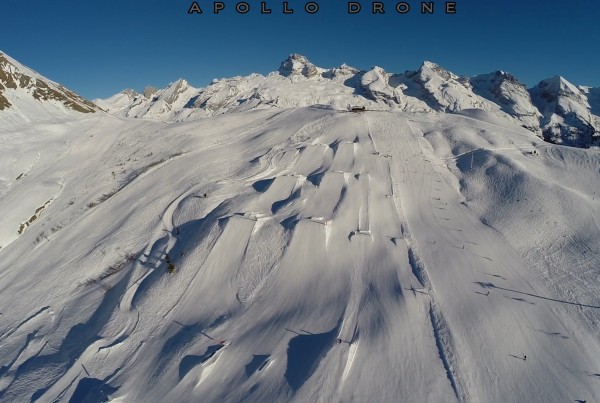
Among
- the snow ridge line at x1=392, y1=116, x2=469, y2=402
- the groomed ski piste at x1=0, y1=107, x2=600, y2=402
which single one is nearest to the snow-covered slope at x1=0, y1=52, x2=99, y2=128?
the groomed ski piste at x1=0, y1=107, x2=600, y2=402

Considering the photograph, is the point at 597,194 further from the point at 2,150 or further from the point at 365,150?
the point at 2,150

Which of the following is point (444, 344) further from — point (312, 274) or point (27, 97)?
point (27, 97)

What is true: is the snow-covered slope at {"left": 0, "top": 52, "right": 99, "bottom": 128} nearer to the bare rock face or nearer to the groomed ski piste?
the bare rock face

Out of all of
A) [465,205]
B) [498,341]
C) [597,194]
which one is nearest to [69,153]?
[465,205]

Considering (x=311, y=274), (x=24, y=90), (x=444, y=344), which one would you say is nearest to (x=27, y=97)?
(x=24, y=90)

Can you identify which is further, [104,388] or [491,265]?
[491,265]

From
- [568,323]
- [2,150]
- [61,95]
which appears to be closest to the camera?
[568,323]

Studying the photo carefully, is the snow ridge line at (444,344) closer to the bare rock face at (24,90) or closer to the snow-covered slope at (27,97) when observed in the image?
the snow-covered slope at (27,97)
